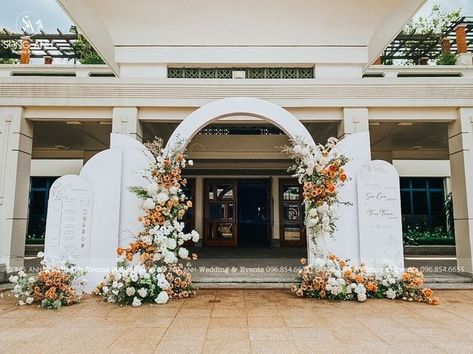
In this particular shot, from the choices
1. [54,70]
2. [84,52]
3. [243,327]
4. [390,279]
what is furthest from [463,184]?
[54,70]

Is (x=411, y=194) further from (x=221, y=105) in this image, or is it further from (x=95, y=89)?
(x=95, y=89)

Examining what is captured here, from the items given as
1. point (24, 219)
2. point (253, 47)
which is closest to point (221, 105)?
point (253, 47)

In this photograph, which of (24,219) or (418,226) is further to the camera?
(418,226)

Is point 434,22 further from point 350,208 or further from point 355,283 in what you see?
point 355,283

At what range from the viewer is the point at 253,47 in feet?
25.0

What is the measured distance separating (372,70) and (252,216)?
923cm

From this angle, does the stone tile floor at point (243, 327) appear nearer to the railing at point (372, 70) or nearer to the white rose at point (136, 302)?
the white rose at point (136, 302)

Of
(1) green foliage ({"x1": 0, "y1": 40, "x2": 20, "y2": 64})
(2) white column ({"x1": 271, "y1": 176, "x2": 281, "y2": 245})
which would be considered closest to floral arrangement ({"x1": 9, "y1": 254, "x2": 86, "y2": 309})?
(2) white column ({"x1": 271, "y1": 176, "x2": 281, "y2": 245})

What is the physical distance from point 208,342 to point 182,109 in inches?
190

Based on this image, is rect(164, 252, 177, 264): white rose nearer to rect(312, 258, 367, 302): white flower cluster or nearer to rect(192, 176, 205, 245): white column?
rect(312, 258, 367, 302): white flower cluster

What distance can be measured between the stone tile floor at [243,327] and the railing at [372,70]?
13.1 m

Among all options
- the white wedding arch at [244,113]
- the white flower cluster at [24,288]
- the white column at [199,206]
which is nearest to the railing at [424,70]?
the white column at [199,206]

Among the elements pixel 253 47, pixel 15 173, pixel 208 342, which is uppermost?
pixel 253 47

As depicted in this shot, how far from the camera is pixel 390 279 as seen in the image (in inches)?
219
